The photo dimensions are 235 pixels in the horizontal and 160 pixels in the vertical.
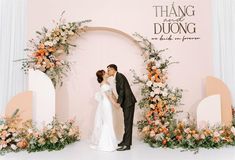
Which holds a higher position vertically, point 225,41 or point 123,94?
point 225,41

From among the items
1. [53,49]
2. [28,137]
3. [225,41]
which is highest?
[225,41]

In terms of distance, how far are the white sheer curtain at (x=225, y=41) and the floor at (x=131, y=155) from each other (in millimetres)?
838

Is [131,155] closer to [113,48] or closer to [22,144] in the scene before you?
[22,144]

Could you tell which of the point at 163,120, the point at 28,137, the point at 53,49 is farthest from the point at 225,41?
the point at 28,137

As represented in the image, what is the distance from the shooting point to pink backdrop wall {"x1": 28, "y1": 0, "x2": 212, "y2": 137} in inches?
105

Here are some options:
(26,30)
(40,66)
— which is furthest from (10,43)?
(40,66)

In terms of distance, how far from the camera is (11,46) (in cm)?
271

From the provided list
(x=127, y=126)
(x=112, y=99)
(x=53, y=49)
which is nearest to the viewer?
(x=127, y=126)

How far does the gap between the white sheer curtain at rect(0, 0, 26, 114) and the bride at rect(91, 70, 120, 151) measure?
0.93 m

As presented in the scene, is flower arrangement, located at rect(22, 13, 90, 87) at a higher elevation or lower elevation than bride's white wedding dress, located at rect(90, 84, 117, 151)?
higher

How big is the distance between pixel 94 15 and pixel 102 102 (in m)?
1.01

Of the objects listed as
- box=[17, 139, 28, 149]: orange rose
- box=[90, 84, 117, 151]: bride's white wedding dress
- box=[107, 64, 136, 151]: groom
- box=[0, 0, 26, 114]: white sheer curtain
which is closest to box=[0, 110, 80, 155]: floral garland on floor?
box=[17, 139, 28, 149]: orange rose

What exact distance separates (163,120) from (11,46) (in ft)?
5.90

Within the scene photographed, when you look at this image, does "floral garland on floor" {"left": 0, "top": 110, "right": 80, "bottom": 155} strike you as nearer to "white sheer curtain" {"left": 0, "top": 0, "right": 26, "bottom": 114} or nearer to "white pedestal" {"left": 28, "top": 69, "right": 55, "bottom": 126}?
"white pedestal" {"left": 28, "top": 69, "right": 55, "bottom": 126}
